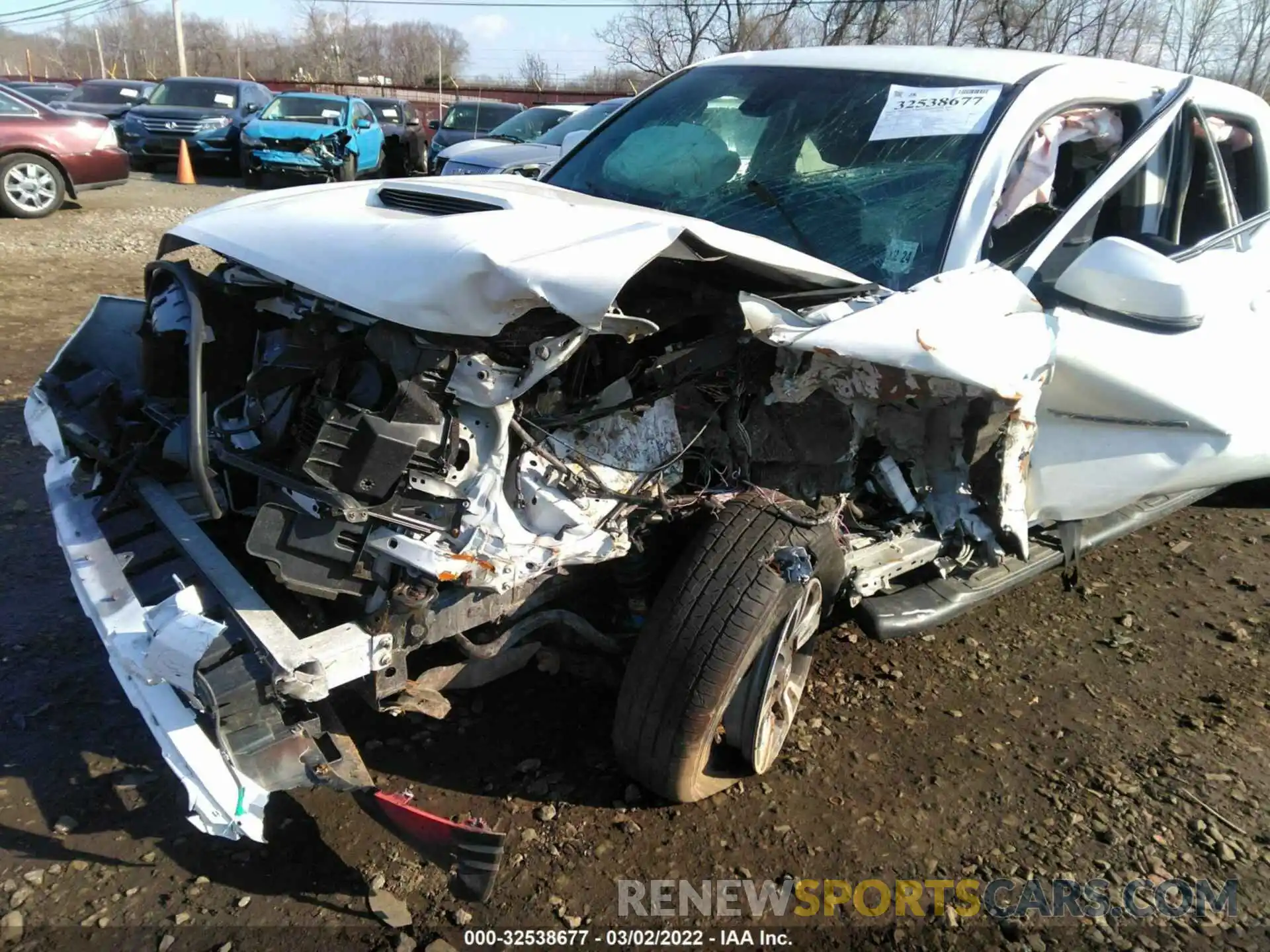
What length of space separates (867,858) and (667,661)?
2.48 ft

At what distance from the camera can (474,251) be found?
2.10 meters

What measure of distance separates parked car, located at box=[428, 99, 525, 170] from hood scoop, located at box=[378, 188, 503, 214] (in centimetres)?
1265

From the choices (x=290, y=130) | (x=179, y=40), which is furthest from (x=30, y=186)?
(x=179, y=40)

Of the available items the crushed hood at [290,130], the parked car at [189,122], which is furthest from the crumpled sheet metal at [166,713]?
the parked car at [189,122]

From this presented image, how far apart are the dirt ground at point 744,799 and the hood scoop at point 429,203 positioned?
145 cm

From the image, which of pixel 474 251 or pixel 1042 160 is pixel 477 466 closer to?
pixel 474 251

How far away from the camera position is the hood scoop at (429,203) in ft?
8.48

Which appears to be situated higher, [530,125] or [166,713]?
[530,125]

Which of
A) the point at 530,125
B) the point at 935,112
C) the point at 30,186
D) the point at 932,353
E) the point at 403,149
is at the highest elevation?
the point at 935,112

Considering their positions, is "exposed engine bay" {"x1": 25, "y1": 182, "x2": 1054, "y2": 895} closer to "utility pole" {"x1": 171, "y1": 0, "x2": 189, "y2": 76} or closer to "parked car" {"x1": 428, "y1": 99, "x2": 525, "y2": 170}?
"parked car" {"x1": 428, "y1": 99, "x2": 525, "y2": 170}

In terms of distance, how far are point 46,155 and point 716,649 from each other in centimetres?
1111

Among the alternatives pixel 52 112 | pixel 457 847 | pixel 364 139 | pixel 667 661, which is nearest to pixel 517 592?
pixel 667 661

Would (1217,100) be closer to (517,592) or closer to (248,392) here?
(517,592)

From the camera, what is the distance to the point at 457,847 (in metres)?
2.06
